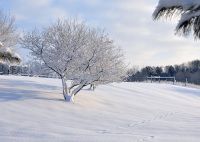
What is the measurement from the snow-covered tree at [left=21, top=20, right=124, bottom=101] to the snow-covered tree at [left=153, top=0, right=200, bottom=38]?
1436cm

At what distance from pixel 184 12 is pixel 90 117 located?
429 inches

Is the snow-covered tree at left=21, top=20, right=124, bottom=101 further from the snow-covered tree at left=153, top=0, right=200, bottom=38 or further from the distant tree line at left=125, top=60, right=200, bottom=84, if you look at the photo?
the distant tree line at left=125, top=60, right=200, bottom=84

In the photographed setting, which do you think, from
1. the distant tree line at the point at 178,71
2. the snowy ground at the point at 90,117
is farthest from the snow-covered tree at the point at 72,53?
the distant tree line at the point at 178,71

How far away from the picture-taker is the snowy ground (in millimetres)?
14703

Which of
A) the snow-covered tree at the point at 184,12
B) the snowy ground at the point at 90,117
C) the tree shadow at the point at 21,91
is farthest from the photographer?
the tree shadow at the point at 21,91

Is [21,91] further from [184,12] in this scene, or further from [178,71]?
[178,71]

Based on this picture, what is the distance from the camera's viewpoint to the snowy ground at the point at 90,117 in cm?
1470

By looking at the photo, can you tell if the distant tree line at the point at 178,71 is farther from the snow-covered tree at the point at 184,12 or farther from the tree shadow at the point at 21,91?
the snow-covered tree at the point at 184,12

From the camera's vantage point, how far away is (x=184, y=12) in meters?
11.4

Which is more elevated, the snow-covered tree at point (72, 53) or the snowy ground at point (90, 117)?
the snow-covered tree at point (72, 53)

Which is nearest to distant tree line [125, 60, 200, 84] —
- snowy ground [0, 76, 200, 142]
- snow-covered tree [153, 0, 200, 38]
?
snowy ground [0, 76, 200, 142]

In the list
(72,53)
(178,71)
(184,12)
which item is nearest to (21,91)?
(72,53)

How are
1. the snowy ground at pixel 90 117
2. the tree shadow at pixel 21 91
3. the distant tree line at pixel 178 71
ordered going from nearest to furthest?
the snowy ground at pixel 90 117, the tree shadow at pixel 21 91, the distant tree line at pixel 178 71

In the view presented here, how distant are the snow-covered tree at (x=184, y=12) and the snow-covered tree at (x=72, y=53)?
47.1ft
